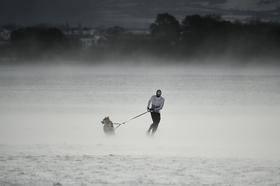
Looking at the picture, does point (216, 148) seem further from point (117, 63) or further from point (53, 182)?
point (117, 63)

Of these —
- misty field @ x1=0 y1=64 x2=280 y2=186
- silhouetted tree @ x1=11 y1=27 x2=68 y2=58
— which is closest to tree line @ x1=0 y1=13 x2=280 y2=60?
silhouetted tree @ x1=11 y1=27 x2=68 y2=58

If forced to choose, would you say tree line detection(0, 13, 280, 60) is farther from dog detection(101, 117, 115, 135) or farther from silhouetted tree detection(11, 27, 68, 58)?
dog detection(101, 117, 115, 135)

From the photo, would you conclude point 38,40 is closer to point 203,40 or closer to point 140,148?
point 203,40

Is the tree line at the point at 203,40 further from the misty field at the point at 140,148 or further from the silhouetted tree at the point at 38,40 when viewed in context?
the misty field at the point at 140,148

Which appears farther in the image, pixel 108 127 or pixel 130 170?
pixel 108 127

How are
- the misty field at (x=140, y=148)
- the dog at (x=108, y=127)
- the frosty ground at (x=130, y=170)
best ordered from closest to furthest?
the frosty ground at (x=130, y=170) < the misty field at (x=140, y=148) < the dog at (x=108, y=127)

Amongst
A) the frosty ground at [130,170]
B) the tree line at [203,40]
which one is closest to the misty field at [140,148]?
the frosty ground at [130,170]

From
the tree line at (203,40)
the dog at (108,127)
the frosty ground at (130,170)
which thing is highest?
the tree line at (203,40)

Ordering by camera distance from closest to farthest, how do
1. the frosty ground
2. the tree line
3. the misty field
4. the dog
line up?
the frosty ground < the misty field < the dog < the tree line

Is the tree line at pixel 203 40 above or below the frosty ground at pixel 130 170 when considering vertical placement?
above

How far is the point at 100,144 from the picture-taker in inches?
594

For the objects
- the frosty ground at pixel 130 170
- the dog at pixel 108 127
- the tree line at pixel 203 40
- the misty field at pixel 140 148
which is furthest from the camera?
the tree line at pixel 203 40

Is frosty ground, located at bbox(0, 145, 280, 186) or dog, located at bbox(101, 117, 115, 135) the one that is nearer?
frosty ground, located at bbox(0, 145, 280, 186)

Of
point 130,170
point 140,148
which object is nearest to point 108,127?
point 140,148
